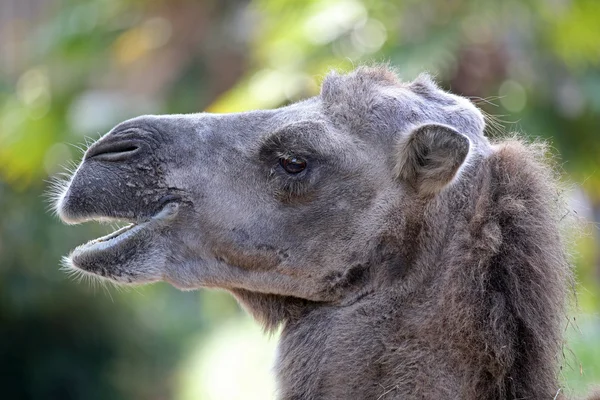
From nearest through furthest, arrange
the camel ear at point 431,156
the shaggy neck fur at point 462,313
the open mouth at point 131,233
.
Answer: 1. the shaggy neck fur at point 462,313
2. the camel ear at point 431,156
3. the open mouth at point 131,233

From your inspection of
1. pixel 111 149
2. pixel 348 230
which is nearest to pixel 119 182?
pixel 111 149

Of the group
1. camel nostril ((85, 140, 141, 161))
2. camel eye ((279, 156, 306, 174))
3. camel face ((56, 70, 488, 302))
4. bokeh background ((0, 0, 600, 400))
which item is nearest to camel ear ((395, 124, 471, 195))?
camel face ((56, 70, 488, 302))

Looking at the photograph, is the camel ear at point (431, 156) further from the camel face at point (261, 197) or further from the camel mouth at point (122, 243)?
the camel mouth at point (122, 243)

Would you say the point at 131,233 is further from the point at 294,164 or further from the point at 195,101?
the point at 195,101

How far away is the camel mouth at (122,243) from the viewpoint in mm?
3664

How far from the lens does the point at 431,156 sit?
3637mm

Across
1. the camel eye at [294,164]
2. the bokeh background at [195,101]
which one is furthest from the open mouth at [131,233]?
the bokeh background at [195,101]

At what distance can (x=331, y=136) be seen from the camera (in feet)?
12.4

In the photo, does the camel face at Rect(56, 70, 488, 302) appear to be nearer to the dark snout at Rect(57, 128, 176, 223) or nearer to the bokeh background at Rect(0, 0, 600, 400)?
the dark snout at Rect(57, 128, 176, 223)

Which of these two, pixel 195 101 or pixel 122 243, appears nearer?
pixel 122 243

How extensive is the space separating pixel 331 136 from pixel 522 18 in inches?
245

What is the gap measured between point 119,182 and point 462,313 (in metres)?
1.32

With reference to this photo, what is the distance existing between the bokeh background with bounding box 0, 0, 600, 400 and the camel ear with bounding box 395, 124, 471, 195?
3.78 m

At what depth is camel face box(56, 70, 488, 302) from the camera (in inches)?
145
